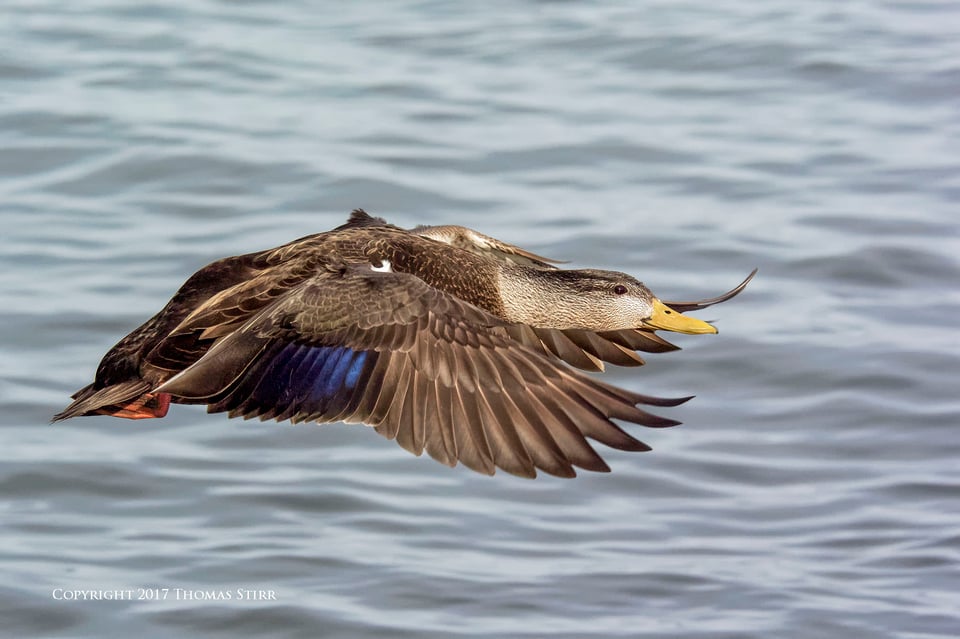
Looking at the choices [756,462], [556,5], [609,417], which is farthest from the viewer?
[556,5]

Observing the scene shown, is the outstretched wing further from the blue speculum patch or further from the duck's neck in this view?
the duck's neck

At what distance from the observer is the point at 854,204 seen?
48.2 feet

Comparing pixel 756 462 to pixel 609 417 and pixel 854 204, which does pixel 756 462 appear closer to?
pixel 854 204

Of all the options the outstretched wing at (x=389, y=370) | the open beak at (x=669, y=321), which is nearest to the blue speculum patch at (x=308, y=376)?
the outstretched wing at (x=389, y=370)

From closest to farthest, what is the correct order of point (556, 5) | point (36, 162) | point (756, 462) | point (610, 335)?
1. point (610, 335)
2. point (756, 462)
3. point (36, 162)
4. point (556, 5)

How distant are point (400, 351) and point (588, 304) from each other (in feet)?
3.85

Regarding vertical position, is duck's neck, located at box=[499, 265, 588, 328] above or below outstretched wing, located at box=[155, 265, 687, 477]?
above

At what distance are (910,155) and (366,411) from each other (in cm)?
1040

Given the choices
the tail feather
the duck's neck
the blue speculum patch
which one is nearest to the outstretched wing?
the blue speculum patch

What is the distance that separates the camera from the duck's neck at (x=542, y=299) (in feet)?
24.7

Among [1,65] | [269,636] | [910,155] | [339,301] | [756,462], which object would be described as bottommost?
[269,636]

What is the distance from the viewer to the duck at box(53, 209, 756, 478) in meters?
6.32

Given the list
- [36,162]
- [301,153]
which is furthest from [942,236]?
[36,162]

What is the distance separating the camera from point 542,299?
7535mm
